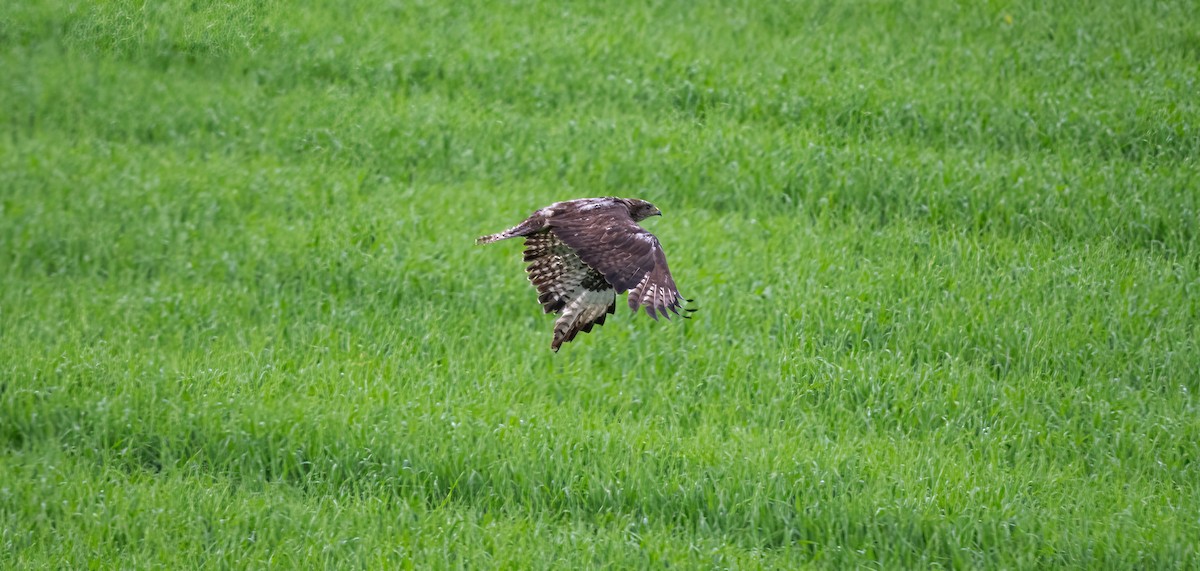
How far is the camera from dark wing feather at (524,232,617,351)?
5820 millimetres

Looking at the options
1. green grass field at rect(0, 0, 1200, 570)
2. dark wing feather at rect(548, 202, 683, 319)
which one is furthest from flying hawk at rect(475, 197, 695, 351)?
green grass field at rect(0, 0, 1200, 570)

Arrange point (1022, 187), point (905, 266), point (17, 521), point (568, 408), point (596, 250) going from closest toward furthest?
point (596, 250), point (17, 521), point (568, 408), point (905, 266), point (1022, 187)

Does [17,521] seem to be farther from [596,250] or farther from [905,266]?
[905,266]

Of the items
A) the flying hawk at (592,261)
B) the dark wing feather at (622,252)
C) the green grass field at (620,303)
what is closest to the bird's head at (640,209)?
the flying hawk at (592,261)

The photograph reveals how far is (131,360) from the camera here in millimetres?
8406

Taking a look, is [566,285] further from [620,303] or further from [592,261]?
[620,303]

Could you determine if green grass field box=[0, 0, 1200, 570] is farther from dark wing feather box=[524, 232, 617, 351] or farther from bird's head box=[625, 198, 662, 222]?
bird's head box=[625, 198, 662, 222]

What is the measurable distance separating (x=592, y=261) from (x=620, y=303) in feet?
13.0

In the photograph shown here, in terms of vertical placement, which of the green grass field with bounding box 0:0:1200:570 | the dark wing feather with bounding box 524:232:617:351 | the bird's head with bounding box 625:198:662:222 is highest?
the bird's head with bounding box 625:198:662:222

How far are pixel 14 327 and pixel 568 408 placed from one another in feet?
14.2

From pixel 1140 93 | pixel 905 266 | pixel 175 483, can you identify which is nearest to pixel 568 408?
pixel 175 483

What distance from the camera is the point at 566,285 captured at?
600 cm

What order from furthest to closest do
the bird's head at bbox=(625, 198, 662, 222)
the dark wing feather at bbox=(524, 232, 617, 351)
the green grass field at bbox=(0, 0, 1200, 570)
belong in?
the green grass field at bbox=(0, 0, 1200, 570)
the bird's head at bbox=(625, 198, 662, 222)
the dark wing feather at bbox=(524, 232, 617, 351)

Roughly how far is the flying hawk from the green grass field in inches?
65.8
